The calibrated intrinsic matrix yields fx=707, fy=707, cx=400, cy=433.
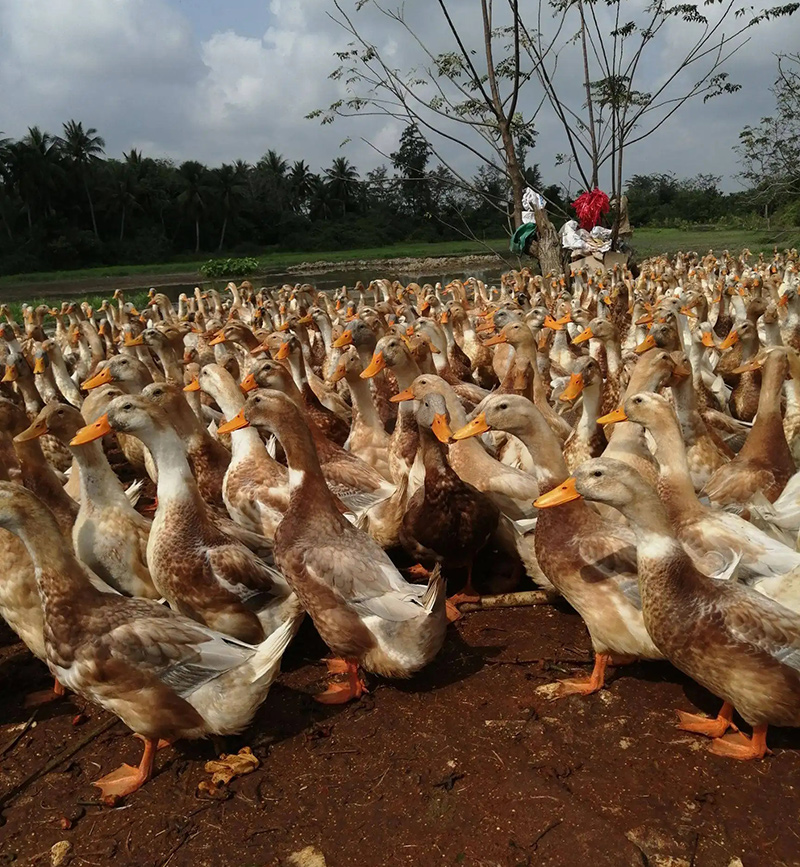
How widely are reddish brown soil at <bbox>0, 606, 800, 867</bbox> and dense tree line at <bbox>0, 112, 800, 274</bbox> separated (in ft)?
138

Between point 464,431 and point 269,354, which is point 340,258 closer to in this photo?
point 269,354

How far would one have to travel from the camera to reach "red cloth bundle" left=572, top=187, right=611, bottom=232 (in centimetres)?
1677

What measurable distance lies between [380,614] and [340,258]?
4919 centimetres

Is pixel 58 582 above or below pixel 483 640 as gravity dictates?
above

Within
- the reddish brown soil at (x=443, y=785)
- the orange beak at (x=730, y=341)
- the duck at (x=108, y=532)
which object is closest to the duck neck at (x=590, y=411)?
the reddish brown soil at (x=443, y=785)

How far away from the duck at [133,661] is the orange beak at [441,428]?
6.11 feet

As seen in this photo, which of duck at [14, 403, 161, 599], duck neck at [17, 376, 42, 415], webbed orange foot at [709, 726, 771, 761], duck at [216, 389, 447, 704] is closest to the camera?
webbed orange foot at [709, 726, 771, 761]

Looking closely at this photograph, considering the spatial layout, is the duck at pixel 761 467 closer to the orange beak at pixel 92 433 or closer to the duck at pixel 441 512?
the duck at pixel 441 512

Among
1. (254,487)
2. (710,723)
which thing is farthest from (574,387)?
(710,723)

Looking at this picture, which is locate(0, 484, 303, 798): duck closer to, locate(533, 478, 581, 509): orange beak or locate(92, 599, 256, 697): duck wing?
locate(92, 599, 256, 697): duck wing

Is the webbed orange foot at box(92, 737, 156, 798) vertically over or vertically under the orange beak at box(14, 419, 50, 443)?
under

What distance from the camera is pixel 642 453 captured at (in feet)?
17.0

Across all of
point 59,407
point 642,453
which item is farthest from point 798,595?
point 59,407

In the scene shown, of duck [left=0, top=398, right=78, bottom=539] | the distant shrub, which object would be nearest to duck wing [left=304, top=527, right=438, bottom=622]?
duck [left=0, top=398, right=78, bottom=539]
